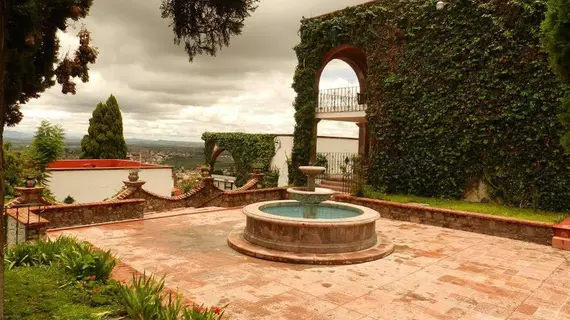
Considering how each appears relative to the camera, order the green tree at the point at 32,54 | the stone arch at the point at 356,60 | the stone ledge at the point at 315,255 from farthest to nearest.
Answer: the stone arch at the point at 356,60 → the stone ledge at the point at 315,255 → the green tree at the point at 32,54

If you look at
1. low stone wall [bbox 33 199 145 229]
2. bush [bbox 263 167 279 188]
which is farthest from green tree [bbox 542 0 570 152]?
bush [bbox 263 167 279 188]

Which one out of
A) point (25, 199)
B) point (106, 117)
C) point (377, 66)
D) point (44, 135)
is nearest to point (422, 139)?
point (377, 66)

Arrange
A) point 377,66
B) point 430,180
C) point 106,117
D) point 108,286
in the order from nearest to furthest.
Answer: point 108,286, point 430,180, point 377,66, point 106,117

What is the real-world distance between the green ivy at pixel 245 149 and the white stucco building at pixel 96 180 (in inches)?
142

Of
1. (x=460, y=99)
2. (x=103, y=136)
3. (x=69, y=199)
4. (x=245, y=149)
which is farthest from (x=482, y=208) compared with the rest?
(x=103, y=136)

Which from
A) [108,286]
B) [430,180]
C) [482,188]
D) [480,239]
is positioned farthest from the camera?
[430,180]

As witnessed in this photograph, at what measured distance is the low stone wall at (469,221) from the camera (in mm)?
8477

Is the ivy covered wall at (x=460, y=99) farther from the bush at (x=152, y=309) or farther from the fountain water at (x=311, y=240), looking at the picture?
the bush at (x=152, y=309)

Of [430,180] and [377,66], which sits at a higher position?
[377,66]

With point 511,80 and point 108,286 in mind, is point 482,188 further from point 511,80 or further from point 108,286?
point 108,286

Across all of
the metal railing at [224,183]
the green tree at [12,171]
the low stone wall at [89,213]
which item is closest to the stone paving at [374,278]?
the low stone wall at [89,213]

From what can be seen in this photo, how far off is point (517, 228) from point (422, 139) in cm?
472

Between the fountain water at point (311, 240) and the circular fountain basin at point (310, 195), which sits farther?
the circular fountain basin at point (310, 195)

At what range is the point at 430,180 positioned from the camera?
12656 mm
